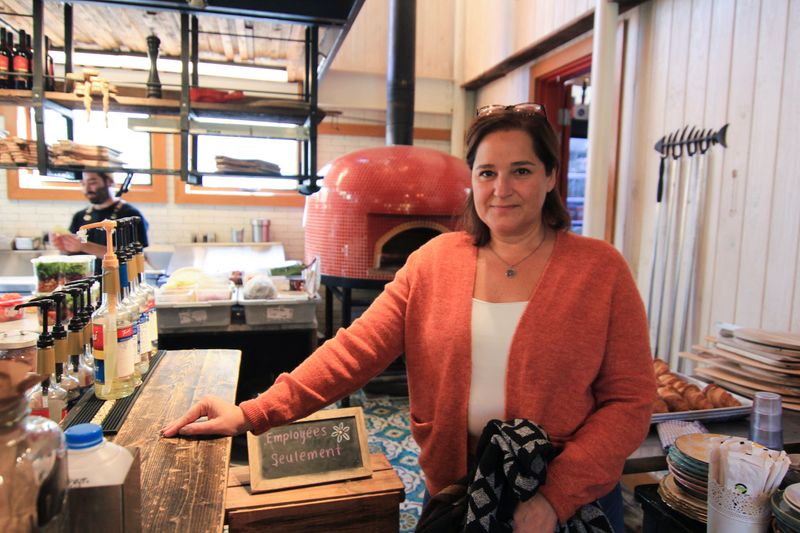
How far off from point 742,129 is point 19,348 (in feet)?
9.96

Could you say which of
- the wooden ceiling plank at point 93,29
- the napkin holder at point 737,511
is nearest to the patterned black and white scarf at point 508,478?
the napkin holder at point 737,511

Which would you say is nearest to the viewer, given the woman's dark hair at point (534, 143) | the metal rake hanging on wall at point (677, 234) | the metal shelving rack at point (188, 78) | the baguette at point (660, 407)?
the woman's dark hair at point (534, 143)

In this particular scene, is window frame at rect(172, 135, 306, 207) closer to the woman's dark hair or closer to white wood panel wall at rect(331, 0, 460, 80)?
white wood panel wall at rect(331, 0, 460, 80)

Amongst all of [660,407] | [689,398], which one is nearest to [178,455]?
[660,407]

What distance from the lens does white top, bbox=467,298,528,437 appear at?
4.34 ft

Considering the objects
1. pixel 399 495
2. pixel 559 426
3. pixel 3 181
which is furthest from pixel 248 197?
pixel 559 426

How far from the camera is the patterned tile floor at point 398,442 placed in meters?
2.87

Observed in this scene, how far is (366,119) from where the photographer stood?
6.17 m

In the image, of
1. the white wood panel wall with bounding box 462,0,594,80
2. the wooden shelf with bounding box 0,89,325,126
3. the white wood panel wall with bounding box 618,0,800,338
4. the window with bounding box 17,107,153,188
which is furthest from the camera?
the window with bounding box 17,107,153,188

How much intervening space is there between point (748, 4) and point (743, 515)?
2443 mm

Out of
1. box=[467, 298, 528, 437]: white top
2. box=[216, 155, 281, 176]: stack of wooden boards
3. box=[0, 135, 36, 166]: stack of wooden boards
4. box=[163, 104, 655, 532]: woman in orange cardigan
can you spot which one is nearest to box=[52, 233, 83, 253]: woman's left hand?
box=[0, 135, 36, 166]: stack of wooden boards

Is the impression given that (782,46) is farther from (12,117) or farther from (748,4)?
(12,117)

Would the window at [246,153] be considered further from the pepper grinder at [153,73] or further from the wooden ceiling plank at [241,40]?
the pepper grinder at [153,73]

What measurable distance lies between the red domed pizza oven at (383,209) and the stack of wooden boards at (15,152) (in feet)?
6.18
